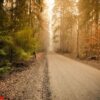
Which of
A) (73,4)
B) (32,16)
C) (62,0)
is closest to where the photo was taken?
(32,16)

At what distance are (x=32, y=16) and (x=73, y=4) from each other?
1238cm

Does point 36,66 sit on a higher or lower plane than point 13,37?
lower

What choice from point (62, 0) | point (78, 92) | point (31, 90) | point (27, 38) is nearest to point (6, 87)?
point (31, 90)

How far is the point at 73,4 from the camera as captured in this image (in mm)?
36188

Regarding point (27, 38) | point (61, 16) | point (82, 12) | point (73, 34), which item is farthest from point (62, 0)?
point (27, 38)

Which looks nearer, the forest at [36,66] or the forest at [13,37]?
the forest at [36,66]

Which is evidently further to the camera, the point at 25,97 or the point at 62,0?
the point at 62,0

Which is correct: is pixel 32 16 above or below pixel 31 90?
above

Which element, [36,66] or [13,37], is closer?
[13,37]

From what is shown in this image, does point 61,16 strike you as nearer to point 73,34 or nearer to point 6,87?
point 73,34

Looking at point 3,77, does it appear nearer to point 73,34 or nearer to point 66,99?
point 66,99

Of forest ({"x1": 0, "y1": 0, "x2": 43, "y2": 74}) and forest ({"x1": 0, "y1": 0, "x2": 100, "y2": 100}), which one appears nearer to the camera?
forest ({"x1": 0, "y1": 0, "x2": 100, "y2": 100})

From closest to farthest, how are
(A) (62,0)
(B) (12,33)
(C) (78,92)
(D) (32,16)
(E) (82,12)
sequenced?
(C) (78,92)
(B) (12,33)
(D) (32,16)
(E) (82,12)
(A) (62,0)

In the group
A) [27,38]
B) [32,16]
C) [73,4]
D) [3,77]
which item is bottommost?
[3,77]
